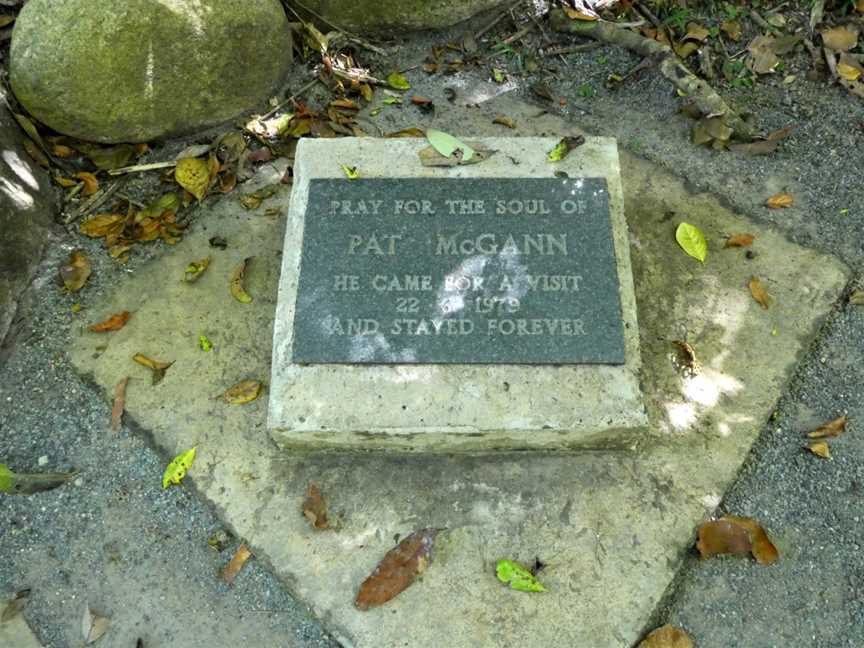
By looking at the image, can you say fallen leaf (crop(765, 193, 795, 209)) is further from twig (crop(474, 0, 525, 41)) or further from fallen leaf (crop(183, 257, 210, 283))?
fallen leaf (crop(183, 257, 210, 283))

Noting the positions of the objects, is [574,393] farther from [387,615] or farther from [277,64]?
[277,64]

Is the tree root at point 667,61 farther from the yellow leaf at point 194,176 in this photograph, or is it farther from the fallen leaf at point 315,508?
the fallen leaf at point 315,508

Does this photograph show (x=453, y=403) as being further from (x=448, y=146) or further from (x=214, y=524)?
(x=448, y=146)

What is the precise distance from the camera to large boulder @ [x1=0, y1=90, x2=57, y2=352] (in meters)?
2.88

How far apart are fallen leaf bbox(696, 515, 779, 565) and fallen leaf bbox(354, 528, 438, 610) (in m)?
0.91

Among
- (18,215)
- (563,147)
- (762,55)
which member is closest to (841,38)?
(762,55)

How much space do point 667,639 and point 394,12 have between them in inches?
126

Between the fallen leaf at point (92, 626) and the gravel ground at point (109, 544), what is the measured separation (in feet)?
0.08

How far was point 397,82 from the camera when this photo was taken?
3.69m

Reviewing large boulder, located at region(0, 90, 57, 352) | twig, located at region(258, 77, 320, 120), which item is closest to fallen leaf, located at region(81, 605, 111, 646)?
large boulder, located at region(0, 90, 57, 352)

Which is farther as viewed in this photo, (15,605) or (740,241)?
(740,241)

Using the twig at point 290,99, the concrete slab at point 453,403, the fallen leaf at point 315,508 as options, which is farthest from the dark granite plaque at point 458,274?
the twig at point 290,99

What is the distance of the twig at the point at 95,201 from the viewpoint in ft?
10.5

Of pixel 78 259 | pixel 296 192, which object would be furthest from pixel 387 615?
pixel 78 259
